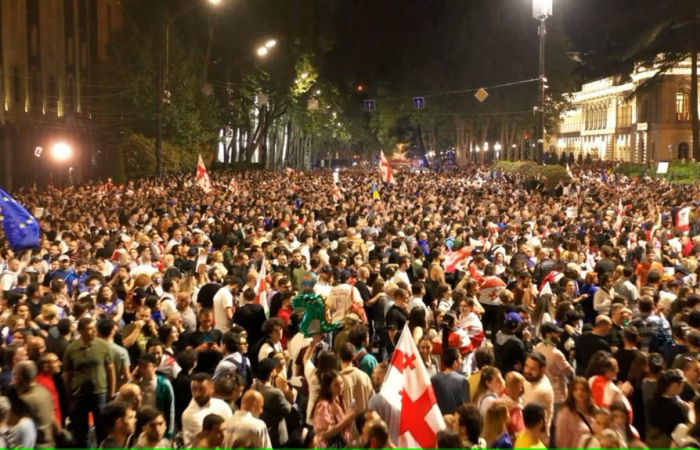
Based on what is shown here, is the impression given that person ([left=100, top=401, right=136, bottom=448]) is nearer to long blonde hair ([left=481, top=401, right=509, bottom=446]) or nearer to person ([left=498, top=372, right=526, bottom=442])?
long blonde hair ([left=481, top=401, right=509, bottom=446])

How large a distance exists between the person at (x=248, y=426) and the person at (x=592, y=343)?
3663 mm

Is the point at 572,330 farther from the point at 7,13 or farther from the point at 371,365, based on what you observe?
the point at 7,13

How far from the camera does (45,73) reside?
47781mm

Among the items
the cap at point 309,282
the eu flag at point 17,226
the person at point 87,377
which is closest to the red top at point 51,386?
the person at point 87,377

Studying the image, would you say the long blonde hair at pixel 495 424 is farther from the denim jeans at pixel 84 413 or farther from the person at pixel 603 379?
the denim jeans at pixel 84 413

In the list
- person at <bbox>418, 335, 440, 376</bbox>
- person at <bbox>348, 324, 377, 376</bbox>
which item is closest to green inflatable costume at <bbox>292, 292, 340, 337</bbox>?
person at <bbox>348, 324, 377, 376</bbox>

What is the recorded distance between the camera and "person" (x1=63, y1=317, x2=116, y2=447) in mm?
8680

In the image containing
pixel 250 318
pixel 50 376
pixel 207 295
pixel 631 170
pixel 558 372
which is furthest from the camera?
pixel 631 170

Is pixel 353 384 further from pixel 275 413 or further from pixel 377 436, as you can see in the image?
pixel 377 436

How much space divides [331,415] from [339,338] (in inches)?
80.2

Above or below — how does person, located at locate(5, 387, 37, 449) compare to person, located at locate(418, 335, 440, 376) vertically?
below

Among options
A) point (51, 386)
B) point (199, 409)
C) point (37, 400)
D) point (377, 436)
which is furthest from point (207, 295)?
point (377, 436)

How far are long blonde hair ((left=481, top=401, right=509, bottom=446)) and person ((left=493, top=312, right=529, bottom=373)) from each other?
2.28 metres

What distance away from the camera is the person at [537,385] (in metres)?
7.65
